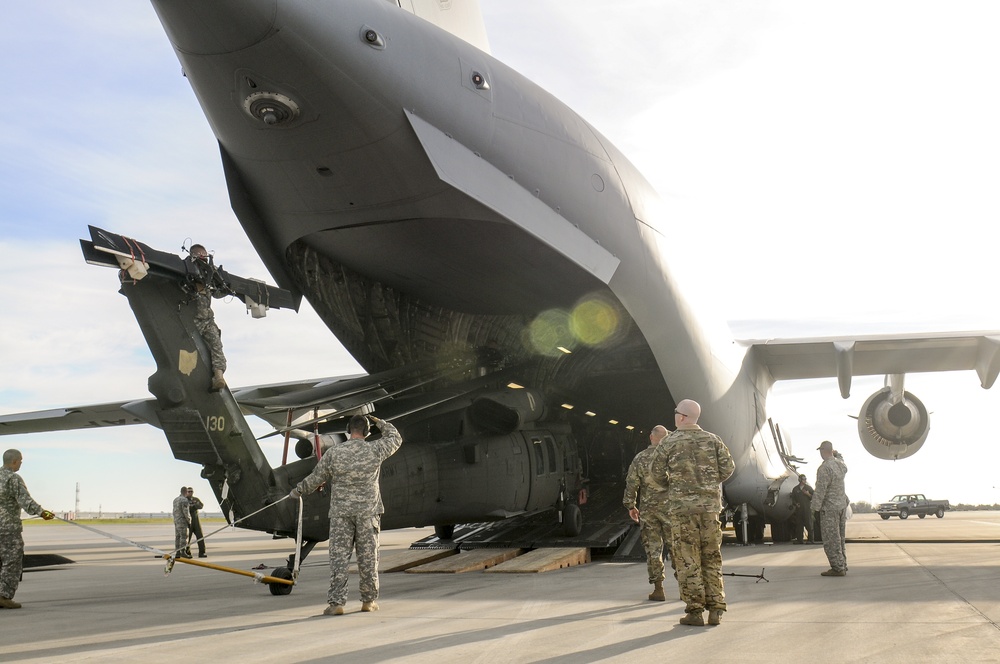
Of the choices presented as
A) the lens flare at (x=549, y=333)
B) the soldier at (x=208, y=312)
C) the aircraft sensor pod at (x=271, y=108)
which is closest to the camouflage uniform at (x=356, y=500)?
the soldier at (x=208, y=312)

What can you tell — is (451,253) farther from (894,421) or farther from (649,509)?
(894,421)

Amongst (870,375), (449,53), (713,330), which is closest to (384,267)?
(449,53)

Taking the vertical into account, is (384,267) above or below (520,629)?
above

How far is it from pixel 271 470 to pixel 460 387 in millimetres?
3662

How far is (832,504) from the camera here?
32.0 feet

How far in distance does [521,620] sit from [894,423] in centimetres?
1246

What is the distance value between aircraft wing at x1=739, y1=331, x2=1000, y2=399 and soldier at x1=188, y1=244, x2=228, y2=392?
395 inches

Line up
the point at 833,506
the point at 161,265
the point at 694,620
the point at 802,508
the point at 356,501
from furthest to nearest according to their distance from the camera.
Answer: the point at 802,508
the point at 833,506
the point at 161,265
the point at 356,501
the point at 694,620

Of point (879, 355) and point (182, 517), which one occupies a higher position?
point (879, 355)

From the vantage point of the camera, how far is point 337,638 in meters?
5.39

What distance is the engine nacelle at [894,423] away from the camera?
1638 cm

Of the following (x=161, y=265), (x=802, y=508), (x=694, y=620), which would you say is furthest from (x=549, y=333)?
(x=802, y=508)

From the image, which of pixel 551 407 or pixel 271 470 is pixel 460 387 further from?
pixel 271 470

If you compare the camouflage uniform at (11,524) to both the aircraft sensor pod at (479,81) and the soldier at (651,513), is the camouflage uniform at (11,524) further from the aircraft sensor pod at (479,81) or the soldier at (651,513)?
the aircraft sensor pod at (479,81)
